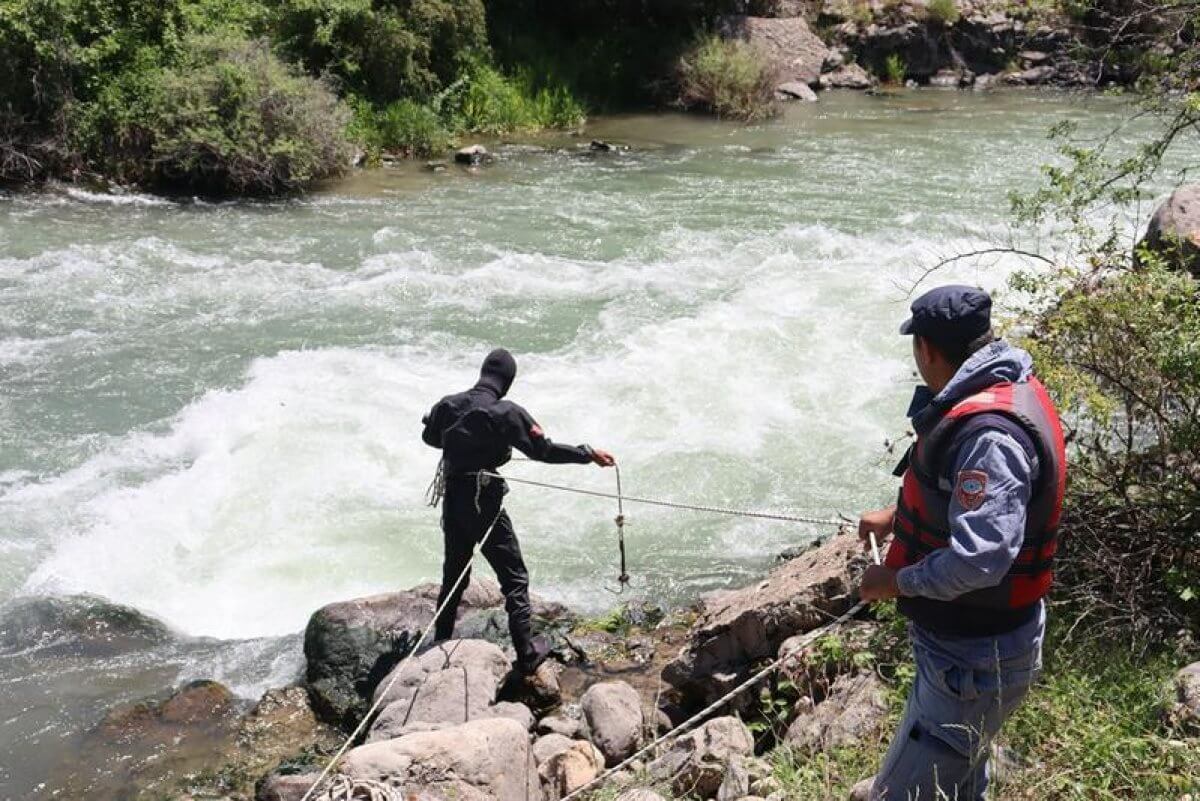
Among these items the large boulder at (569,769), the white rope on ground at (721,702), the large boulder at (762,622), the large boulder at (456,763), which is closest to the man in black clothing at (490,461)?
the large boulder at (762,622)

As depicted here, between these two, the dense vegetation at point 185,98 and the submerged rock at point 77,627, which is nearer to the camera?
the submerged rock at point 77,627

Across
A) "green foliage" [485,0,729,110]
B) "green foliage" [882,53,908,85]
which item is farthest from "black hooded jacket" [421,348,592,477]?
"green foliage" [882,53,908,85]

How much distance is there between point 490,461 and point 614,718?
1526 mm

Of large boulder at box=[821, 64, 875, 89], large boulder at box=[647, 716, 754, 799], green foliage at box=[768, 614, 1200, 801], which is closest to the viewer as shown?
green foliage at box=[768, 614, 1200, 801]

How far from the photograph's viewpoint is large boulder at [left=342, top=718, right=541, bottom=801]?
4.28 m

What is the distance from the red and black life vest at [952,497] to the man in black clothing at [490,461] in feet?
9.98

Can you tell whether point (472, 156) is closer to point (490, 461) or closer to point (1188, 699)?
point (490, 461)

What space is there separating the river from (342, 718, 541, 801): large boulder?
261 centimetres

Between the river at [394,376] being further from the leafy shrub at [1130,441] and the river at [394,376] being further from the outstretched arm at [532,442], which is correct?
the leafy shrub at [1130,441]

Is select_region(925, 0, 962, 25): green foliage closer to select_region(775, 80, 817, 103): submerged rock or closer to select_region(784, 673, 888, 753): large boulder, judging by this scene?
select_region(775, 80, 817, 103): submerged rock

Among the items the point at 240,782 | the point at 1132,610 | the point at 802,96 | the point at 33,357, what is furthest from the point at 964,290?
the point at 802,96

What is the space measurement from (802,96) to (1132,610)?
20.4 m

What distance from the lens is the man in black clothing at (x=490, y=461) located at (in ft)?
20.2

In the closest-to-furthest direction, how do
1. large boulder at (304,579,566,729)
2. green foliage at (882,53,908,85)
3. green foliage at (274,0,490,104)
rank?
large boulder at (304,579,566,729) → green foliage at (274,0,490,104) → green foliage at (882,53,908,85)
